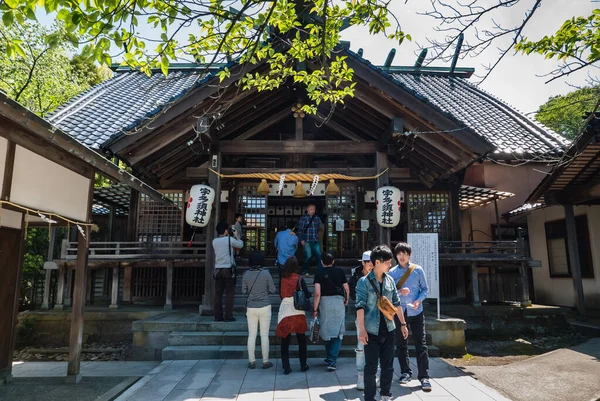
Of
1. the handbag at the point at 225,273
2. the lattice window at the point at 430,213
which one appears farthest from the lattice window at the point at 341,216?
the handbag at the point at 225,273

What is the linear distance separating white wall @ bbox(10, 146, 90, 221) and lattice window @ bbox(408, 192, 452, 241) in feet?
33.2

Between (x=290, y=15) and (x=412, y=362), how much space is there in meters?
6.59

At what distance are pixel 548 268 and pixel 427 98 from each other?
8.31 m

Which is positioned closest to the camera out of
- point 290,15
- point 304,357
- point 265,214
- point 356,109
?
point 290,15

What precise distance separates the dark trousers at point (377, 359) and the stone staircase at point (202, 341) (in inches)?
105

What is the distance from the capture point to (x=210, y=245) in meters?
9.50

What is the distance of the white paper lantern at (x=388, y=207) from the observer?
952cm

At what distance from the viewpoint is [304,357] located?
21.3ft

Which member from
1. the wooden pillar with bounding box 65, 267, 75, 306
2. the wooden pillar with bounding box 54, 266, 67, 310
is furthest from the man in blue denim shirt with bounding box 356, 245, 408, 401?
the wooden pillar with bounding box 65, 267, 75, 306

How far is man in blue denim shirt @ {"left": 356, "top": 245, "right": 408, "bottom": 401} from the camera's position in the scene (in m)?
4.76

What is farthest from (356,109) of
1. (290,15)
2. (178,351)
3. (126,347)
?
(126,347)

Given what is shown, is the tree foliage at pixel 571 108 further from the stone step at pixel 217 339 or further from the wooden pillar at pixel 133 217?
the wooden pillar at pixel 133 217

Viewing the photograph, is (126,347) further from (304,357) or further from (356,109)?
(356,109)

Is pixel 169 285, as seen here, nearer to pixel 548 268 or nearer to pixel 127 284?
pixel 127 284
